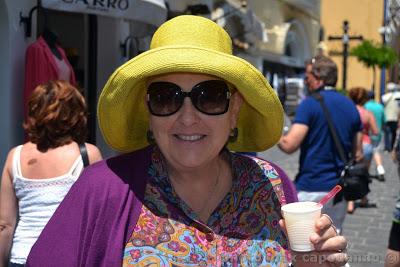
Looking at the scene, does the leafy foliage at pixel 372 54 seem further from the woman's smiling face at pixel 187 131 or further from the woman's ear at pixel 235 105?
the woman's smiling face at pixel 187 131

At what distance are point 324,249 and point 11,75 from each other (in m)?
4.27

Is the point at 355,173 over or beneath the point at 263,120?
beneath

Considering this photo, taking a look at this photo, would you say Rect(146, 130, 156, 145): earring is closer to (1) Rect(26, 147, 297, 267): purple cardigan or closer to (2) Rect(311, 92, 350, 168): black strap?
(1) Rect(26, 147, 297, 267): purple cardigan

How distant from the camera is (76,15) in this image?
25.9ft

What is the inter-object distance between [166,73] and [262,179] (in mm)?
501

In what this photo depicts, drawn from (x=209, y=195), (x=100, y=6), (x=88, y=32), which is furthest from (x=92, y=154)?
(x=88, y=32)

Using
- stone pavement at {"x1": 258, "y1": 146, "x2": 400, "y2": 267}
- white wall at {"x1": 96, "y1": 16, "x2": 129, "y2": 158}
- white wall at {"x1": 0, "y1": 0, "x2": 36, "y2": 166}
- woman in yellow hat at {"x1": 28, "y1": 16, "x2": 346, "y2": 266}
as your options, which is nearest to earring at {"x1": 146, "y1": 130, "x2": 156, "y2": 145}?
woman in yellow hat at {"x1": 28, "y1": 16, "x2": 346, "y2": 266}

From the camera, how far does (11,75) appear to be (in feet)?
17.6

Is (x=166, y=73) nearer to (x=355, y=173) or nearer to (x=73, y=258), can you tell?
(x=73, y=258)

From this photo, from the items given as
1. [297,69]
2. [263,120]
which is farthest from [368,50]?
[263,120]

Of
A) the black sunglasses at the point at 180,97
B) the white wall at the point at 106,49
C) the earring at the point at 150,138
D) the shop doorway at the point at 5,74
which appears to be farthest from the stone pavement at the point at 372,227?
the black sunglasses at the point at 180,97

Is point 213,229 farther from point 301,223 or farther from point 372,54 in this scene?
point 372,54

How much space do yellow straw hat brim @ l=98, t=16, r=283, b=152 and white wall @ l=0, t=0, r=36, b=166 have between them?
3525mm

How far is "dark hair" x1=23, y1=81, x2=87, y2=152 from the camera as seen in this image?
3.22 m
